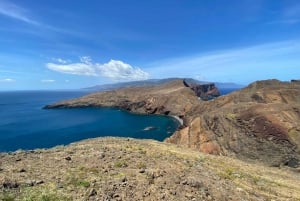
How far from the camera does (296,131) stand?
43781 millimetres

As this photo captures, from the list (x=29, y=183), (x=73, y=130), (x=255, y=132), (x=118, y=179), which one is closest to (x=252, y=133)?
(x=255, y=132)

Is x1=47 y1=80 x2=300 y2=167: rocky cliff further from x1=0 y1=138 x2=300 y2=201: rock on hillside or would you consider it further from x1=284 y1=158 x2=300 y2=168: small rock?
x1=0 y1=138 x2=300 y2=201: rock on hillside

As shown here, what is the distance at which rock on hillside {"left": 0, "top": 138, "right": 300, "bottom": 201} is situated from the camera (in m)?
14.6

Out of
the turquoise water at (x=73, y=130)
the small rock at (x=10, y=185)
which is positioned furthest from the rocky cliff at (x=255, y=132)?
the turquoise water at (x=73, y=130)

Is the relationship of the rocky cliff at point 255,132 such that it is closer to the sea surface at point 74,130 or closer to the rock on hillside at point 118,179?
the rock on hillside at point 118,179

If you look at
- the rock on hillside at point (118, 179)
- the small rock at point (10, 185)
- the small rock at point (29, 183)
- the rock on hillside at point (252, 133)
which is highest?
the small rock at point (10, 185)

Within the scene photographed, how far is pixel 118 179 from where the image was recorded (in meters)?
16.5

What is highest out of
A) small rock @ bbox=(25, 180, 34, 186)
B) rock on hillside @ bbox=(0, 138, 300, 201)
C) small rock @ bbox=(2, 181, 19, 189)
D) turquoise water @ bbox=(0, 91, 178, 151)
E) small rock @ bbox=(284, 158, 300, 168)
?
small rock @ bbox=(2, 181, 19, 189)

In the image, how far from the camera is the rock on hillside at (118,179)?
14.6 m

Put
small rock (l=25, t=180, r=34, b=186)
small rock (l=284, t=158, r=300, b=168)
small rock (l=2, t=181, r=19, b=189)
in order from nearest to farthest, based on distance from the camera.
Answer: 1. small rock (l=2, t=181, r=19, b=189)
2. small rock (l=25, t=180, r=34, b=186)
3. small rock (l=284, t=158, r=300, b=168)

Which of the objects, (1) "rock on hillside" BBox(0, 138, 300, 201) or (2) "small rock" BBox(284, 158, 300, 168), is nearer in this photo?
(1) "rock on hillside" BBox(0, 138, 300, 201)

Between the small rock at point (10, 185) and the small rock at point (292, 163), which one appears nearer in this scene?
the small rock at point (10, 185)

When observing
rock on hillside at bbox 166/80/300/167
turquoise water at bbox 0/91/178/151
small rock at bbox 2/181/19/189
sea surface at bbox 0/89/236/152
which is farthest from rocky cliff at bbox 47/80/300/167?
sea surface at bbox 0/89/236/152

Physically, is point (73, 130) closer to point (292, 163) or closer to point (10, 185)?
point (292, 163)
